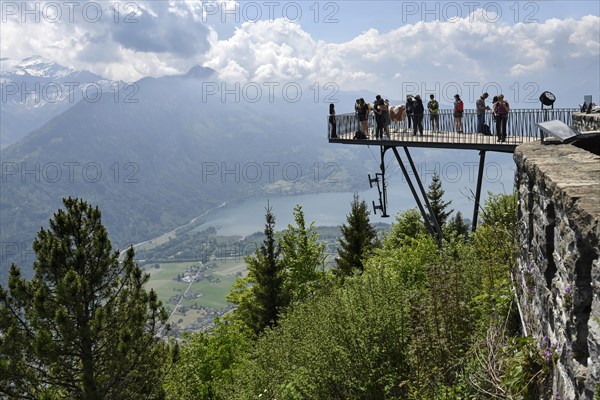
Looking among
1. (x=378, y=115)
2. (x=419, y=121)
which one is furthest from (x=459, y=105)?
(x=378, y=115)

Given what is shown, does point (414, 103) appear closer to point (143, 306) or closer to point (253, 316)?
point (143, 306)

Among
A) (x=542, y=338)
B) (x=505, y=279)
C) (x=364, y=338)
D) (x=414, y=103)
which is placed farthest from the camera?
(x=414, y=103)

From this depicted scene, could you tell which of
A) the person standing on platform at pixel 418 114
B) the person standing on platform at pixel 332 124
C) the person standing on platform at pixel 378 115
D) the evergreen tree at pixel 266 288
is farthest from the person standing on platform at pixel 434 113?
the evergreen tree at pixel 266 288

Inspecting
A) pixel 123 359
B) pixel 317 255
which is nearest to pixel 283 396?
pixel 123 359

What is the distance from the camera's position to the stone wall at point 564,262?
423 centimetres

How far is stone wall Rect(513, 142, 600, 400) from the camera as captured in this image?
167 inches

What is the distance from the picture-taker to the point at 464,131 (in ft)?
79.8

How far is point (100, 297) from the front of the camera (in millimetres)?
18688

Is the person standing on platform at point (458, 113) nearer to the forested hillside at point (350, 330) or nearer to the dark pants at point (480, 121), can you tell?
the dark pants at point (480, 121)

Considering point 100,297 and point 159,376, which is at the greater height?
point 100,297

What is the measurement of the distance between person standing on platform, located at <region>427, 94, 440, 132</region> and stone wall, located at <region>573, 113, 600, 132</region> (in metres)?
5.69

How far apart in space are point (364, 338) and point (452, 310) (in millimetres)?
2127

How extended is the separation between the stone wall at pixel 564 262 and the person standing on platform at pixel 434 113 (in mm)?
17431

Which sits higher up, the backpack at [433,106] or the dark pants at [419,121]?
the backpack at [433,106]
